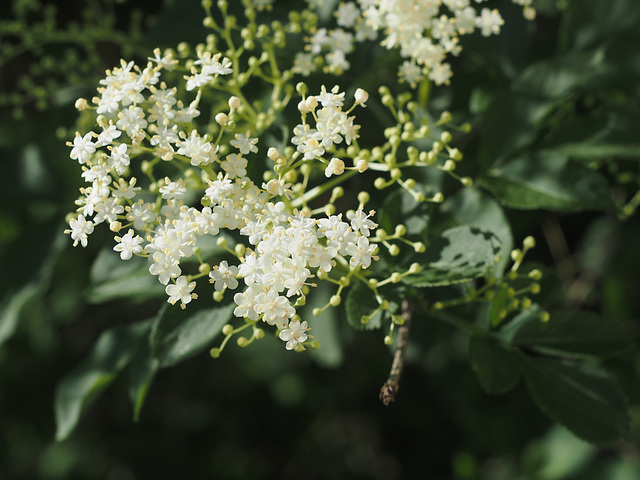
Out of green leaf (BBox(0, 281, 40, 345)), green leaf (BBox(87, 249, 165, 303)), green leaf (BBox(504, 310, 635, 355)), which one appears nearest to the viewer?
green leaf (BBox(504, 310, 635, 355))

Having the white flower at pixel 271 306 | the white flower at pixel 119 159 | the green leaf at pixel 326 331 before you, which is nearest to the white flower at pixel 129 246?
the white flower at pixel 119 159

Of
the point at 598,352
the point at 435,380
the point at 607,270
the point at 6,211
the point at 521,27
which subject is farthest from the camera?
the point at 435,380

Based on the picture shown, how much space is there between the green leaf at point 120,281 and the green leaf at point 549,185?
85cm

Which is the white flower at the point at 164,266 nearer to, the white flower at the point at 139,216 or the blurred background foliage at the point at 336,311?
the white flower at the point at 139,216

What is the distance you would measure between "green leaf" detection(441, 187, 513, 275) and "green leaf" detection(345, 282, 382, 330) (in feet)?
0.98

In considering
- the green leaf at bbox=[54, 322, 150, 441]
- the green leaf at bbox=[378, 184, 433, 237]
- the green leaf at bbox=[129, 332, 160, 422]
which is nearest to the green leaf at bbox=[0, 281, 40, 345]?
the green leaf at bbox=[54, 322, 150, 441]

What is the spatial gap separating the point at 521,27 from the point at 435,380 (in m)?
1.85

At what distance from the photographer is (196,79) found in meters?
1.22

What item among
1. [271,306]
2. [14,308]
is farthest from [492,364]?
[14,308]

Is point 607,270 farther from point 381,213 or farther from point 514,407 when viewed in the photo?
point 381,213

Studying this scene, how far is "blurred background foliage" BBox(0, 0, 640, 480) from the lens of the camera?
1.67 m

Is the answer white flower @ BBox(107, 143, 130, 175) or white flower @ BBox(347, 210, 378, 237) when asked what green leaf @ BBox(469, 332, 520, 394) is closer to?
white flower @ BBox(347, 210, 378, 237)

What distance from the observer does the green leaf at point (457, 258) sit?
1.23 m

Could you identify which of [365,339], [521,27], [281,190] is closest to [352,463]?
[365,339]
